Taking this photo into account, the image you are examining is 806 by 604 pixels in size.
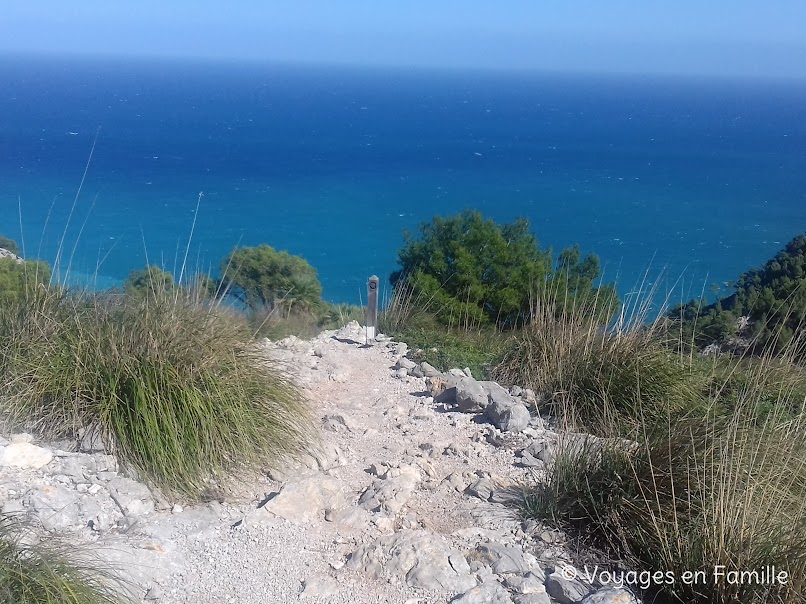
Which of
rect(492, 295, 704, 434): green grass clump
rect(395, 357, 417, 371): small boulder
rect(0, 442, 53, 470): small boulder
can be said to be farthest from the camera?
rect(395, 357, 417, 371): small boulder

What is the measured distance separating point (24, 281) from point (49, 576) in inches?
124

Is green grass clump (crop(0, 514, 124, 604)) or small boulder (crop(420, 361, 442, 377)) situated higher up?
green grass clump (crop(0, 514, 124, 604))

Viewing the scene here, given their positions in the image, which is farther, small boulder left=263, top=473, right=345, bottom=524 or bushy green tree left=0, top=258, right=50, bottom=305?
bushy green tree left=0, top=258, right=50, bottom=305

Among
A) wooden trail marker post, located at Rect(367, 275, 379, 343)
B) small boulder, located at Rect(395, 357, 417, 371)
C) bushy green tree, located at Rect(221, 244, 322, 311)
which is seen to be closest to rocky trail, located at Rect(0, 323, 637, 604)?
small boulder, located at Rect(395, 357, 417, 371)

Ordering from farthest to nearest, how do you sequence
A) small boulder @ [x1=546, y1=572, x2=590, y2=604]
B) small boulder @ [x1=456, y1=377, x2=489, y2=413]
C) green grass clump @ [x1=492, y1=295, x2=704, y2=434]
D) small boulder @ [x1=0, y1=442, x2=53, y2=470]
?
small boulder @ [x1=456, y1=377, x2=489, y2=413] → green grass clump @ [x1=492, y1=295, x2=704, y2=434] → small boulder @ [x1=0, y1=442, x2=53, y2=470] → small boulder @ [x1=546, y1=572, x2=590, y2=604]

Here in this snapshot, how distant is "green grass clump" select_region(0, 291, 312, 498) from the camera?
158 inches

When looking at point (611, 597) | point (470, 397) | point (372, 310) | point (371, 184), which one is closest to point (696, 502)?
point (611, 597)

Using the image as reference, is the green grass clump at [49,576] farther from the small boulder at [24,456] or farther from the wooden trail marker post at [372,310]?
the wooden trail marker post at [372,310]

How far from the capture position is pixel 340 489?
419 cm

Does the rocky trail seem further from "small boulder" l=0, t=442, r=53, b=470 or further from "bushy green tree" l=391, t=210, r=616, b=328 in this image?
"bushy green tree" l=391, t=210, r=616, b=328

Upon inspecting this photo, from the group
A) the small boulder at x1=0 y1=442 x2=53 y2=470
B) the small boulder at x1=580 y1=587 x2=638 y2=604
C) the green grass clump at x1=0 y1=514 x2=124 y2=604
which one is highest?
the green grass clump at x1=0 y1=514 x2=124 y2=604

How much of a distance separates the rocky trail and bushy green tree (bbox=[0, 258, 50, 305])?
4.81ft

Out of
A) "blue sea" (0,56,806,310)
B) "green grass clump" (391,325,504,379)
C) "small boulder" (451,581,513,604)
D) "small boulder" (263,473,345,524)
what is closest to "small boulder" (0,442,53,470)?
"small boulder" (263,473,345,524)

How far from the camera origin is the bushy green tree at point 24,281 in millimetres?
5069
